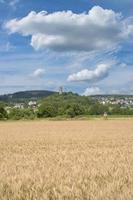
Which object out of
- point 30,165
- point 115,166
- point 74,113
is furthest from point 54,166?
point 74,113

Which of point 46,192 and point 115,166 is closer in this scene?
point 46,192

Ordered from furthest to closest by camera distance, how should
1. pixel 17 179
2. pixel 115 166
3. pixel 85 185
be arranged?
pixel 115 166 → pixel 17 179 → pixel 85 185

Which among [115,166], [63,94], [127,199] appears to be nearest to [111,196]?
[127,199]

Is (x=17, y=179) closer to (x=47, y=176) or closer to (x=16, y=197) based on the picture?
(x=47, y=176)

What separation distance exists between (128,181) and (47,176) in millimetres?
2076

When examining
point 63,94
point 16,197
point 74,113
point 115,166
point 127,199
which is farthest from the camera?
point 63,94

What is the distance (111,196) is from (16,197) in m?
1.94

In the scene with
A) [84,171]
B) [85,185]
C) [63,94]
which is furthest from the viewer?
[63,94]

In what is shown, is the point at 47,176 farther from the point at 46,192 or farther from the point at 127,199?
the point at 127,199

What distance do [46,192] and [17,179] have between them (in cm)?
165

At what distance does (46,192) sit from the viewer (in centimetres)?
904

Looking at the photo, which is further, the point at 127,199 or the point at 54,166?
the point at 54,166

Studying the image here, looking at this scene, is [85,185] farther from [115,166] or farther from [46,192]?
[115,166]

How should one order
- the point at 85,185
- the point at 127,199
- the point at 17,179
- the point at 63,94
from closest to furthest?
the point at 127,199, the point at 85,185, the point at 17,179, the point at 63,94
